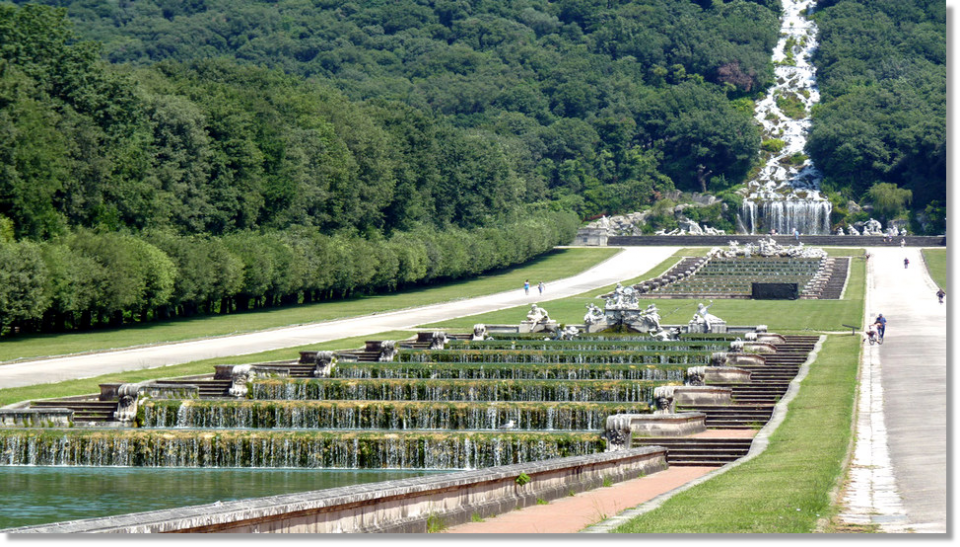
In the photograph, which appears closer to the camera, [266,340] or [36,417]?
[36,417]

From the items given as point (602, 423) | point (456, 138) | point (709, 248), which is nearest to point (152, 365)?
point (602, 423)

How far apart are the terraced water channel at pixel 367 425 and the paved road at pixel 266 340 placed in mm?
5458

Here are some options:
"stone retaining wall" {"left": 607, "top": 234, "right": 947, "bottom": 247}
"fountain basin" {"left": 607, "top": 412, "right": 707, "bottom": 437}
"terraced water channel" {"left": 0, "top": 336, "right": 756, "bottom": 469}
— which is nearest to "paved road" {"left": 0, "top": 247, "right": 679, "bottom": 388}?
"terraced water channel" {"left": 0, "top": 336, "right": 756, "bottom": 469}

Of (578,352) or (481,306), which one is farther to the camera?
(481,306)

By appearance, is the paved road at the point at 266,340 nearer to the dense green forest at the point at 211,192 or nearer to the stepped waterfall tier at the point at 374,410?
the stepped waterfall tier at the point at 374,410

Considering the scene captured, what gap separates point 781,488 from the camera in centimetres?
2633

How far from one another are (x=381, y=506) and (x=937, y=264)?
108 metres

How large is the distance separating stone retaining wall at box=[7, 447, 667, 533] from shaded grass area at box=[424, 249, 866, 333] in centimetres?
4720

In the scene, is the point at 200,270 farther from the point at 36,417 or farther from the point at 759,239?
the point at 759,239

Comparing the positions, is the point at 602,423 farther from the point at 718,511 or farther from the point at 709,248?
the point at 709,248

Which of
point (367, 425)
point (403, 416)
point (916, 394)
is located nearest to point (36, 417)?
point (367, 425)

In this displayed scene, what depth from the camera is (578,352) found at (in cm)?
5772

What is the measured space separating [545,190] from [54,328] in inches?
4376

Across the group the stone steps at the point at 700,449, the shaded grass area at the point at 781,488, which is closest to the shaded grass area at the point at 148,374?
the stone steps at the point at 700,449
